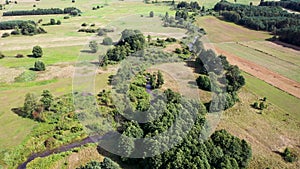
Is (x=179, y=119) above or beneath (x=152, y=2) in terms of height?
beneath

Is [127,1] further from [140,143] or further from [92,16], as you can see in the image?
[140,143]

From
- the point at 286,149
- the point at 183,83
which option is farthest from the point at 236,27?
the point at 286,149

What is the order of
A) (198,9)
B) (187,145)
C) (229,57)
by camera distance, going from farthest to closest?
(198,9), (229,57), (187,145)

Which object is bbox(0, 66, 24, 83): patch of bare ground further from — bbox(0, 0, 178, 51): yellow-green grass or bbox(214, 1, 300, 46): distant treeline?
bbox(214, 1, 300, 46): distant treeline

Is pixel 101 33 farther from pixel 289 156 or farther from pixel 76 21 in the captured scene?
pixel 289 156

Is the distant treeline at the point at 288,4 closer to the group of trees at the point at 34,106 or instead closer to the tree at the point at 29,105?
the group of trees at the point at 34,106

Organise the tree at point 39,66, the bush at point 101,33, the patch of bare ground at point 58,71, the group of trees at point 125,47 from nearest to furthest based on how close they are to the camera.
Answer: the patch of bare ground at point 58,71, the tree at point 39,66, the group of trees at point 125,47, the bush at point 101,33

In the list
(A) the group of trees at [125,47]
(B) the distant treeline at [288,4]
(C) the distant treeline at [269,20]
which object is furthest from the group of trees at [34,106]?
(B) the distant treeline at [288,4]
